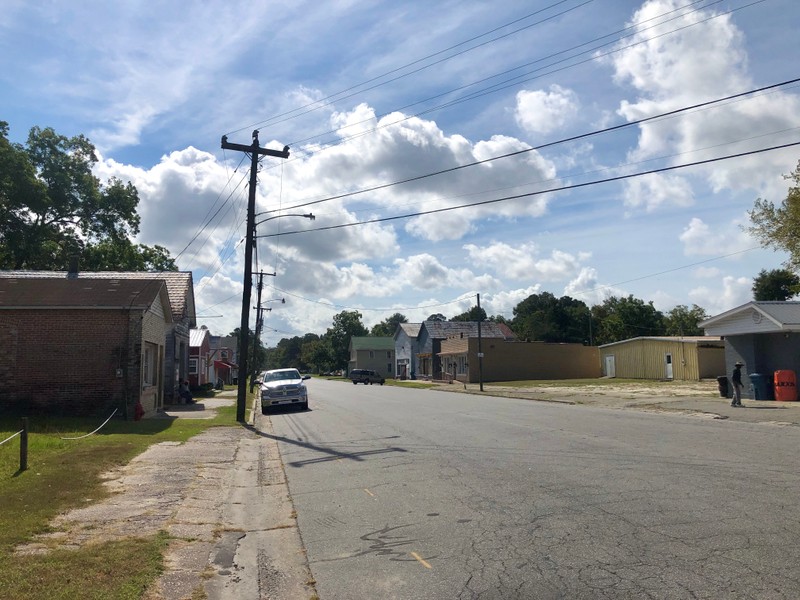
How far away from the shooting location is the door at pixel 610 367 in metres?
58.8

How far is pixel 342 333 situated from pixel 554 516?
119962 mm

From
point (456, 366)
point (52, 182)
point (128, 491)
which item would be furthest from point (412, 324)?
point (128, 491)

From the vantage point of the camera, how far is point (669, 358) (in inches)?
1998

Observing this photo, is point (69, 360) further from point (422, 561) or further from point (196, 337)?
point (196, 337)

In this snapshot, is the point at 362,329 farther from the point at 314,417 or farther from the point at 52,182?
the point at 314,417

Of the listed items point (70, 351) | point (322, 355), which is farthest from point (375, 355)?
point (70, 351)

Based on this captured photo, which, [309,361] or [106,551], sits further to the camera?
[309,361]

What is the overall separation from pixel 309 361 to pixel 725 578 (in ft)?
456

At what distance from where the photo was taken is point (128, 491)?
9.65m

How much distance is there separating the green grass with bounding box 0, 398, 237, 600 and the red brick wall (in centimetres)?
256

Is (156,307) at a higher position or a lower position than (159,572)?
higher

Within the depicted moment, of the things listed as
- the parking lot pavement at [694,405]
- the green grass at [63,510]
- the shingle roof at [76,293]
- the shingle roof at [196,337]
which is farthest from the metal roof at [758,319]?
the shingle roof at [196,337]

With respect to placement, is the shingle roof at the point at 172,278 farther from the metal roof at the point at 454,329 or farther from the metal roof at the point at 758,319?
the metal roof at the point at 454,329

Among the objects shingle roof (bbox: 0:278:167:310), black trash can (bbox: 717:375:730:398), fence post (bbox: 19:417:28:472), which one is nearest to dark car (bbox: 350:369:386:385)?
black trash can (bbox: 717:375:730:398)
